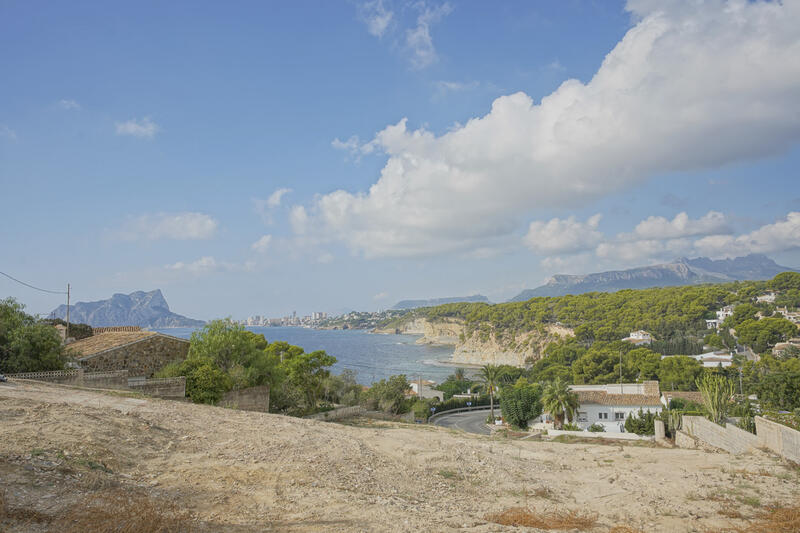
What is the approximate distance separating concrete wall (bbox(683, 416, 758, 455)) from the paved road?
23.3 metres

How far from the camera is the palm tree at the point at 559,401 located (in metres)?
37.5

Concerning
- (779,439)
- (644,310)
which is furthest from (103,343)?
(644,310)

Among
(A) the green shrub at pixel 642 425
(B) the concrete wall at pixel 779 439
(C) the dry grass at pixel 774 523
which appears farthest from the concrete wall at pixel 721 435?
(A) the green shrub at pixel 642 425

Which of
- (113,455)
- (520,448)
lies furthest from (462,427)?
(113,455)

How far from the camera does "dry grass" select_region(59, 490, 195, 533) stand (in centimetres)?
502

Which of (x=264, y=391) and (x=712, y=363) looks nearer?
(x=264, y=391)

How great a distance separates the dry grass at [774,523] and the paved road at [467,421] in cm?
3277

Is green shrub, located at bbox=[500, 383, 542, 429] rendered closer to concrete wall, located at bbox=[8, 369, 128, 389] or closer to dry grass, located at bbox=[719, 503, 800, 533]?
concrete wall, located at bbox=[8, 369, 128, 389]

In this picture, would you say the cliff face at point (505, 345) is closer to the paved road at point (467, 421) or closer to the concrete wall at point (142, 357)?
the paved road at point (467, 421)

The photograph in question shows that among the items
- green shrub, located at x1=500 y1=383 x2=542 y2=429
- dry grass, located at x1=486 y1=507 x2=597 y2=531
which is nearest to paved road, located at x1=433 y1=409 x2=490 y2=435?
green shrub, located at x1=500 y1=383 x2=542 y2=429

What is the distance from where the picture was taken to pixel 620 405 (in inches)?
1657

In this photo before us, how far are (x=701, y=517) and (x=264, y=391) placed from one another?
60.8ft

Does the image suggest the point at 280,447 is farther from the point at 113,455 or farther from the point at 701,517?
the point at 701,517

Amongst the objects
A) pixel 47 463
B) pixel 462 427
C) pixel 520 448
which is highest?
pixel 47 463
